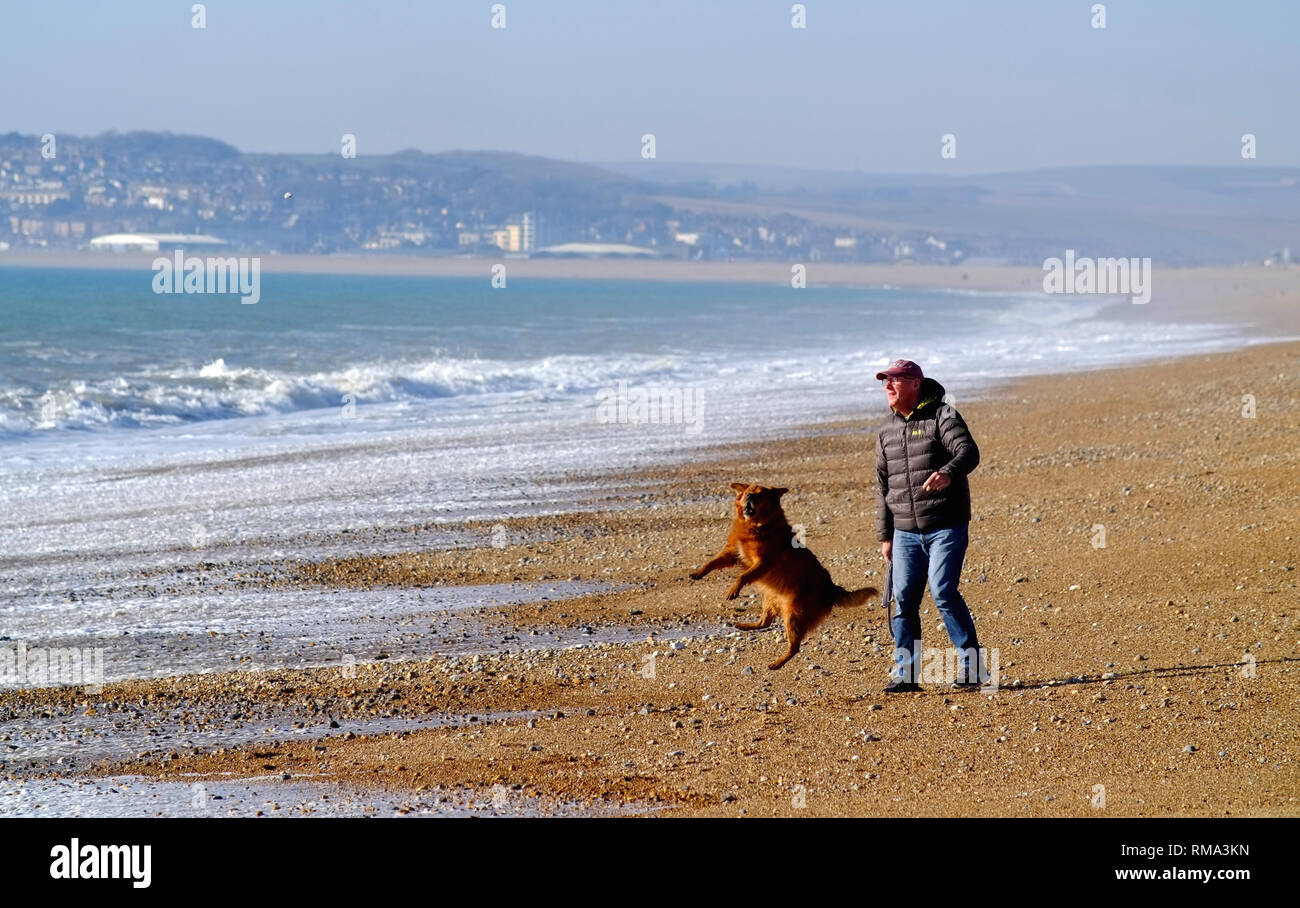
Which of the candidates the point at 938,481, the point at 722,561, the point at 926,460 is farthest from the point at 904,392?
the point at 722,561

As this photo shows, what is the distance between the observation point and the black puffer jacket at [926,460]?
24.0ft

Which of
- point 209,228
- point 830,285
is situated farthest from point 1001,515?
point 209,228

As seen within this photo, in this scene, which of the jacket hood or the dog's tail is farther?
the dog's tail

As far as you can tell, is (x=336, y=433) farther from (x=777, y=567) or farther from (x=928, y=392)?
(x=928, y=392)

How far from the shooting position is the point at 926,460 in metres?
7.43

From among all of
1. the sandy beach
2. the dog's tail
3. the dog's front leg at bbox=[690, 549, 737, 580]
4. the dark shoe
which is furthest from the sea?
the dark shoe

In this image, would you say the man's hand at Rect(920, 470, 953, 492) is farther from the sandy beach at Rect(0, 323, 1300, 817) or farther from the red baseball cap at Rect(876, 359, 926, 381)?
the sandy beach at Rect(0, 323, 1300, 817)

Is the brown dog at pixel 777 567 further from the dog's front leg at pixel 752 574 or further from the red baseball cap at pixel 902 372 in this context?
the red baseball cap at pixel 902 372

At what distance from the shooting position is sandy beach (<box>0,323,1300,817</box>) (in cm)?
643

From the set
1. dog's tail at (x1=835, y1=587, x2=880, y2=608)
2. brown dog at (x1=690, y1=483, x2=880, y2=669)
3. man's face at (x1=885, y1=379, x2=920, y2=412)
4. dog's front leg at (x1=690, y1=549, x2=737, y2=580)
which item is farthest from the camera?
dog's tail at (x1=835, y1=587, x2=880, y2=608)

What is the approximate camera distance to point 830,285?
15275 cm

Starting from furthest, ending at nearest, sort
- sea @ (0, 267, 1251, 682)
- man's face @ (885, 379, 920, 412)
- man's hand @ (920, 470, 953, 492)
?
sea @ (0, 267, 1251, 682) → man's face @ (885, 379, 920, 412) → man's hand @ (920, 470, 953, 492)

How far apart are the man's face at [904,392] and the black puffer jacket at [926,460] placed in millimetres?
51

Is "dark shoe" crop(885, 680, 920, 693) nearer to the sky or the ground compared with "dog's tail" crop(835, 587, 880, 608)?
nearer to the ground
